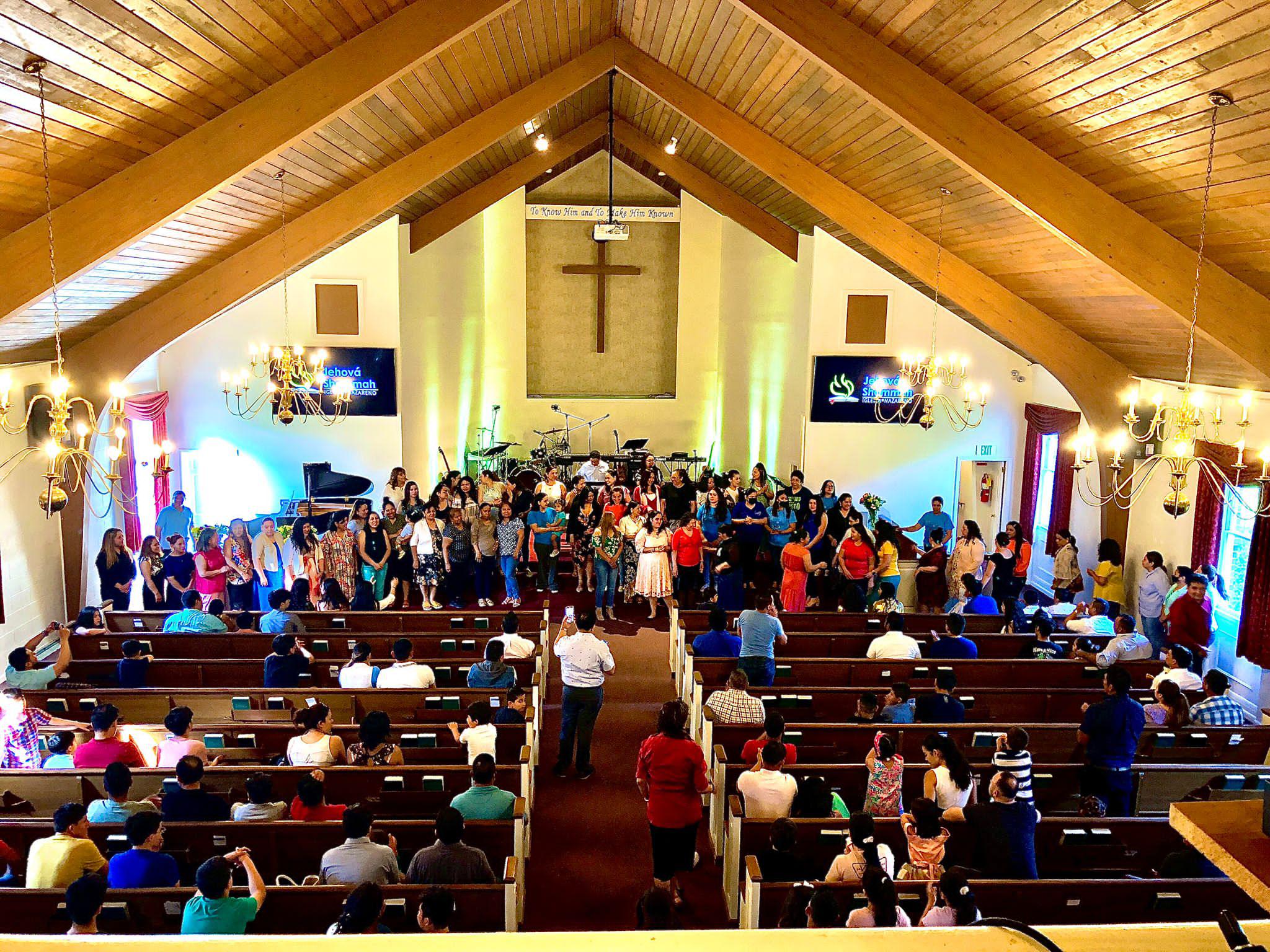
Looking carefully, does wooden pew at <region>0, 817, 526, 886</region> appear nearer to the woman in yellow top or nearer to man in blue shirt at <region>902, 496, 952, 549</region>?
man in blue shirt at <region>902, 496, 952, 549</region>

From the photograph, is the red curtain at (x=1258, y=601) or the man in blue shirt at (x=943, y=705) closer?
the man in blue shirt at (x=943, y=705)

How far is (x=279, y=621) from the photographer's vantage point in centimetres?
820

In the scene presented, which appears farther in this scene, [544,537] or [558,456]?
[558,456]

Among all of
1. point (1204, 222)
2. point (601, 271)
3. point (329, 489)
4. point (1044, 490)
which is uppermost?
point (601, 271)

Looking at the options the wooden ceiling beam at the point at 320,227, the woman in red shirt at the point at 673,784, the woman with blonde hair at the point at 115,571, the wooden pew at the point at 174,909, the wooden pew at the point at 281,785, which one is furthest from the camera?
the wooden ceiling beam at the point at 320,227

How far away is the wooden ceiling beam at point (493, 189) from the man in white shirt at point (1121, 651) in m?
10.2

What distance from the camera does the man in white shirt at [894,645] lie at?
7.77 m

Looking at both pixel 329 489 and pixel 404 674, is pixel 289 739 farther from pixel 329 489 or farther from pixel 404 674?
pixel 329 489

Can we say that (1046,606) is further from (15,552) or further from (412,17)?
(15,552)

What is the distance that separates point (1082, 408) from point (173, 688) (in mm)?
9309

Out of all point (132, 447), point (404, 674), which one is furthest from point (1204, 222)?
point (132, 447)

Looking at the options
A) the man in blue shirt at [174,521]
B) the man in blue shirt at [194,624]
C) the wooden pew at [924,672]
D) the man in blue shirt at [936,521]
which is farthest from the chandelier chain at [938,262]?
the man in blue shirt at [174,521]

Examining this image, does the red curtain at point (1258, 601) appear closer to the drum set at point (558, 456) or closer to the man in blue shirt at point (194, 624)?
the drum set at point (558, 456)

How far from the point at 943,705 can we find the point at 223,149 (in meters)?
6.23
